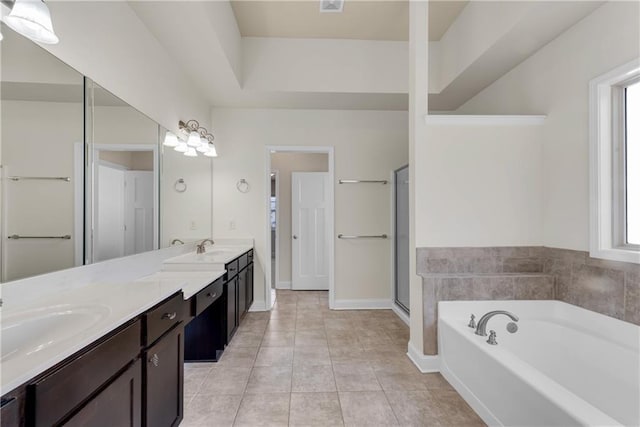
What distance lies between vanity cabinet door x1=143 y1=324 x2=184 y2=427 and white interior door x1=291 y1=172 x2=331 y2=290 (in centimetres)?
352

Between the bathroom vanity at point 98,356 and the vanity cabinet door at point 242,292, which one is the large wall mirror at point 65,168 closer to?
the bathroom vanity at point 98,356

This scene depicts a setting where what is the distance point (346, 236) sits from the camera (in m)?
4.12

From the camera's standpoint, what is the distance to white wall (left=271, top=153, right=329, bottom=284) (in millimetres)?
5305

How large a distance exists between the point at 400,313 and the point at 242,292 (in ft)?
6.02

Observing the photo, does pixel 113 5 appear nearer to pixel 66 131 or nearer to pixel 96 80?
pixel 96 80

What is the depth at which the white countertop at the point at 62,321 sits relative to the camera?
31.3 inches

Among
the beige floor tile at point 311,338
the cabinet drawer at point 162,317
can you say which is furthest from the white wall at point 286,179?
the cabinet drawer at point 162,317

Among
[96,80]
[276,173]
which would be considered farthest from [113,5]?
[276,173]

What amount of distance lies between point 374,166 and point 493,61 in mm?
1707

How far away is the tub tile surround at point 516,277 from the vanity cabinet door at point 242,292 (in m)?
1.76

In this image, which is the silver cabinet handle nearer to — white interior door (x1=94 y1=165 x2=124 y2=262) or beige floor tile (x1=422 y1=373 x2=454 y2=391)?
white interior door (x1=94 y1=165 x2=124 y2=262)

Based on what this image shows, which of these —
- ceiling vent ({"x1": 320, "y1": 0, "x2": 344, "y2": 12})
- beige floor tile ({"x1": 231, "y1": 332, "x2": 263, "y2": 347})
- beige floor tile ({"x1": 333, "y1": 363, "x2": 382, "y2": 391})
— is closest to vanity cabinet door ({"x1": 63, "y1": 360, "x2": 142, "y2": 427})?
beige floor tile ({"x1": 333, "y1": 363, "x2": 382, "y2": 391})

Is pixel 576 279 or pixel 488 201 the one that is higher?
pixel 488 201

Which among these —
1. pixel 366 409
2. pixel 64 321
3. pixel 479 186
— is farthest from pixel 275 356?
pixel 479 186
